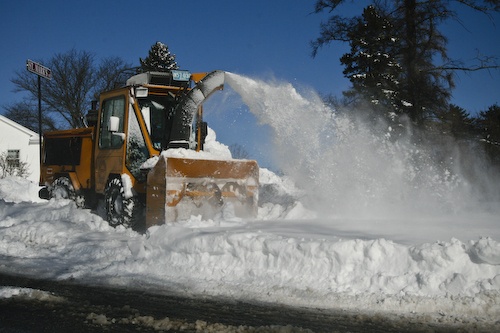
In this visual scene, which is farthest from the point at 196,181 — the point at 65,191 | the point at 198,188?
the point at 65,191

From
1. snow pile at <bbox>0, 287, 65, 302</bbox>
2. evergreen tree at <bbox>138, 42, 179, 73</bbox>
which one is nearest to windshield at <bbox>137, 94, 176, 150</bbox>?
snow pile at <bbox>0, 287, 65, 302</bbox>

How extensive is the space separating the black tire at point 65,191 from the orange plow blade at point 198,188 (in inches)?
114

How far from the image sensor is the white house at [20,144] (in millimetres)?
23984

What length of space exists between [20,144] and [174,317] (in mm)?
25792

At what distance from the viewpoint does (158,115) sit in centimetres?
721

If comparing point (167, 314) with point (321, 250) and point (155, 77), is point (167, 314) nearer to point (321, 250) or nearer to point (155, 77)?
point (321, 250)

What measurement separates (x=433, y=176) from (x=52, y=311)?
904 centimetres

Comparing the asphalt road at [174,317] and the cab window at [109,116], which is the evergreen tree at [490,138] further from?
the asphalt road at [174,317]

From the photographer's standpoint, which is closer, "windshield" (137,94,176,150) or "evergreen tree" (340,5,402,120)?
"windshield" (137,94,176,150)

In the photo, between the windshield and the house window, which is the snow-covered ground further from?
the house window

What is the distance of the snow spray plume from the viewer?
7.55 meters

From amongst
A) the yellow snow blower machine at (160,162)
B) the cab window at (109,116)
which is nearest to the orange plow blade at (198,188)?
the yellow snow blower machine at (160,162)

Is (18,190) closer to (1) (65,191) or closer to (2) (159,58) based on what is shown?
(1) (65,191)

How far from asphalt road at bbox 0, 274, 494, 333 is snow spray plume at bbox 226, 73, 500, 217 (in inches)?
182
